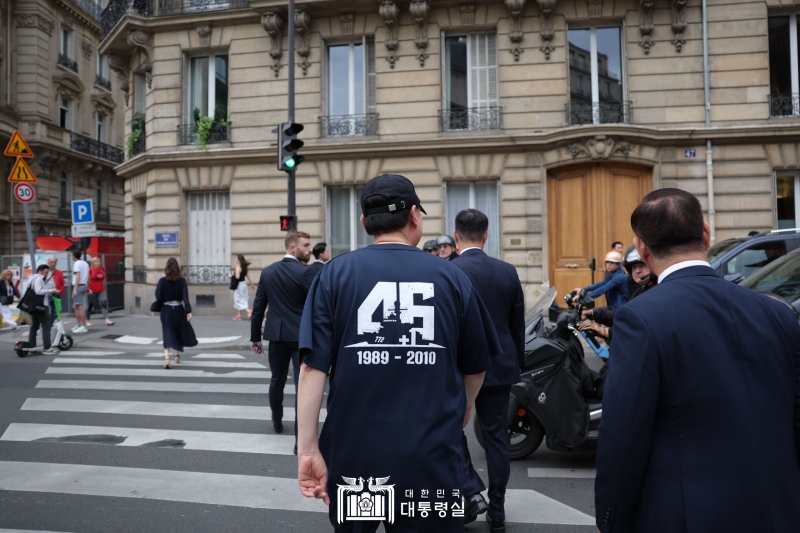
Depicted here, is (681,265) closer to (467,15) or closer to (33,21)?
(467,15)

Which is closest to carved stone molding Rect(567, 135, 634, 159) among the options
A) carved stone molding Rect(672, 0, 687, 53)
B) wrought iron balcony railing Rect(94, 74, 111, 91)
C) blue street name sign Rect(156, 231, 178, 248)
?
carved stone molding Rect(672, 0, 687, 53)

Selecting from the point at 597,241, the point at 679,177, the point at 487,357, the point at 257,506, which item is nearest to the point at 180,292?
the point at 257,506

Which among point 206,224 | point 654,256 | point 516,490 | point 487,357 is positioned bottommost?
point 516,490

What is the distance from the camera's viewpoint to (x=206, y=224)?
19.0 m

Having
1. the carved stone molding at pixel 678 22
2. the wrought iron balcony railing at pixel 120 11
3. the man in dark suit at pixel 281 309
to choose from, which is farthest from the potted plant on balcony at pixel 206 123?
the man in dark suit at pixel 281 309

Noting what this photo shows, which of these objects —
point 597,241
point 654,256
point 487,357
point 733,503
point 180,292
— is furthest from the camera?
point 597,241

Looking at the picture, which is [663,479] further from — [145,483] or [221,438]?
[221,438]

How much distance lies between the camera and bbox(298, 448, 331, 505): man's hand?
7.77 ft

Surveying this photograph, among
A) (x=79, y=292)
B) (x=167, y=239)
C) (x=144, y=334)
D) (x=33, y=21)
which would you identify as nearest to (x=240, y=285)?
(x=144, y=334)

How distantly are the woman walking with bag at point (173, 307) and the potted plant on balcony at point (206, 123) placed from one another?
908 cm

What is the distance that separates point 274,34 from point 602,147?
9511 millimetres

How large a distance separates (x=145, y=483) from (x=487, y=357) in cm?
359

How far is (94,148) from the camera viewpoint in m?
36.9

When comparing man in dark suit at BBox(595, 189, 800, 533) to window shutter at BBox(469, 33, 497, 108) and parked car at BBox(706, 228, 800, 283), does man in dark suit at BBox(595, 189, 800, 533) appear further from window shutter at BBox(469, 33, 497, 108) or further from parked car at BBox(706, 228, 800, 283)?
window shutter at BBox(469, 33, 497, 108)
